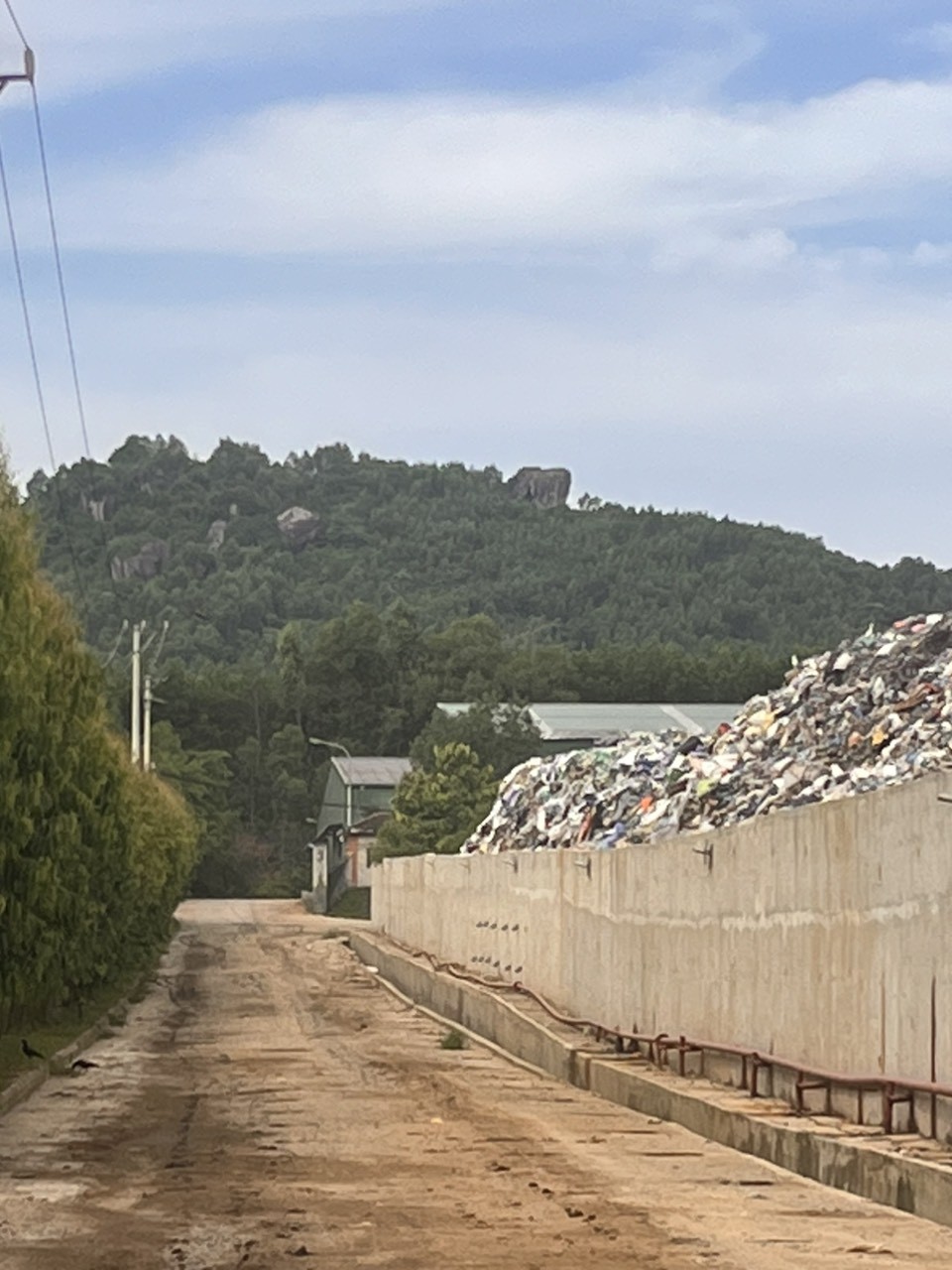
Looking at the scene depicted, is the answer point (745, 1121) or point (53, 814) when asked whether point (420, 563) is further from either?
point (745, 1121)

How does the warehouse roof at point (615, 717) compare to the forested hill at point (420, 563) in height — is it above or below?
below

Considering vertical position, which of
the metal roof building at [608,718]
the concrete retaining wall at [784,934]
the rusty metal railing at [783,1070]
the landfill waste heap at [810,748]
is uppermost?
the metal roof building at [608,718]

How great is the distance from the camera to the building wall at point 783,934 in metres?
14.9

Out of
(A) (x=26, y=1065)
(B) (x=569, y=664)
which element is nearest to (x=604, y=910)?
(A) (x=26, y=1065)

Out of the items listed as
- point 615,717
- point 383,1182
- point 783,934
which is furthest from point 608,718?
point 383,1182

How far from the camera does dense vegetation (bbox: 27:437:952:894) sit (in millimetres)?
129750

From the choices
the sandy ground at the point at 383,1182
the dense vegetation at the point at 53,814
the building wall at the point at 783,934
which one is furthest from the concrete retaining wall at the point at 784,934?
the dense vegetation at the point at 53,814

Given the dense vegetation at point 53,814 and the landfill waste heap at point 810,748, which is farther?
the landfill waste heap at point 810,748

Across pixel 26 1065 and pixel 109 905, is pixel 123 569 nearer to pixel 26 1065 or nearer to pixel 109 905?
pixel 109 905

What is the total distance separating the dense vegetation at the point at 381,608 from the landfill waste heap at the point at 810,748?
172 ft

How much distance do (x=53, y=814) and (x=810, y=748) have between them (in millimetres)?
10037

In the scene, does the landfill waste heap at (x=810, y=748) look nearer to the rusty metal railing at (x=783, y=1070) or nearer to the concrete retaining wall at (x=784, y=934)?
the concrete retaining wall at (x=784, y=934)

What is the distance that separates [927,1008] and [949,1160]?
1484mm

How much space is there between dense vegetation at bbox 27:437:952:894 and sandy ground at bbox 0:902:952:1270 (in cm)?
6852
